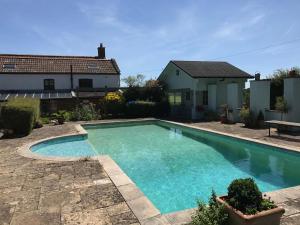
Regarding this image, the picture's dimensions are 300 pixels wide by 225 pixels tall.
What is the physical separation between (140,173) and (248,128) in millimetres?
9342

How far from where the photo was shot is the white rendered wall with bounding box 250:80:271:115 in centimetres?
1712

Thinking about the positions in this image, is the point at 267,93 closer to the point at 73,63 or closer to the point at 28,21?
the point at 28,21

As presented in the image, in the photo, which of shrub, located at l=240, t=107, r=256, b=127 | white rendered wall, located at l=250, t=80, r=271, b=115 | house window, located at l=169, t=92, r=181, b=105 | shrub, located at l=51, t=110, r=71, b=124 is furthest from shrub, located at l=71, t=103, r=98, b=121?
white rendered wall, located at l=250, t=80, r=271, b=115

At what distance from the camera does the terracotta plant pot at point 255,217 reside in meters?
3.80

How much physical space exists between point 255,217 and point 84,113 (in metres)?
21.0

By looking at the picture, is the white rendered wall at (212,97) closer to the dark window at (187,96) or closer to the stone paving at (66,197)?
the dark window at (187,96)

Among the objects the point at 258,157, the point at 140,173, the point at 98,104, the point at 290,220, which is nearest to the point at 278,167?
the point at 258,157

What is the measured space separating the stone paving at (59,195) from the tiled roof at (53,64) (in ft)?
71.0

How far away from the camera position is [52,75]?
94.2 feet

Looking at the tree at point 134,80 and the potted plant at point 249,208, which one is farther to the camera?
the tree at point 134,80

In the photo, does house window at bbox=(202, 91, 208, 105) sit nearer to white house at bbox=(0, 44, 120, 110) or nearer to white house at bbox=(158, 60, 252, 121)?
white house at bbox=(158, 60, 252, 121)

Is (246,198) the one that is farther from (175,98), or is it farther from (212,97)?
(175,98)

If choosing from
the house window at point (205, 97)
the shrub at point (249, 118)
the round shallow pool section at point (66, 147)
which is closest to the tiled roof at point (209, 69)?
the house window at point (205, 97)

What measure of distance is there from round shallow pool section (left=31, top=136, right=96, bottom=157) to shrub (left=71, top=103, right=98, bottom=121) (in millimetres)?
8180
